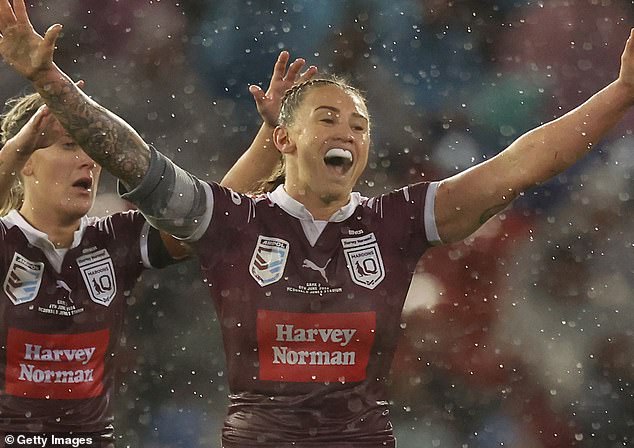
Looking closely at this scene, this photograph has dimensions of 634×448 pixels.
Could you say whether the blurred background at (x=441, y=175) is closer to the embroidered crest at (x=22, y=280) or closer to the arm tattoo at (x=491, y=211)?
the embroidered crest at (x=22, y=280)

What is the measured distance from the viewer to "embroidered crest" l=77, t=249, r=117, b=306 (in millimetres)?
3600

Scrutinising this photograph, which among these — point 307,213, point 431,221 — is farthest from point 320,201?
point 431,221

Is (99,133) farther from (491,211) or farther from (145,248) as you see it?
(491,211)

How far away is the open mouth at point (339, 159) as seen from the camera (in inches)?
129

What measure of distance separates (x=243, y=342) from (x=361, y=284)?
1.19 ft

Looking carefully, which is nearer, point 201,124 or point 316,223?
point 316,223

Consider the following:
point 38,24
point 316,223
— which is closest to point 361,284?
point 316,223

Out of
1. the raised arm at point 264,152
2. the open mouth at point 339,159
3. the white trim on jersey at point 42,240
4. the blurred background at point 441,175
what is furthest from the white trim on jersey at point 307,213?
the blurred background at point 441,175

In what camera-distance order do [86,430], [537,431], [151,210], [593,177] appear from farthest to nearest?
[593,177]
[537,431]
[86,430]
[151,210]

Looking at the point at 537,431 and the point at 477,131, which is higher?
the point at 477,131

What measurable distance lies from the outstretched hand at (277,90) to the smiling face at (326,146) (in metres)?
0.28

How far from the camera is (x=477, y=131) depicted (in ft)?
20.3

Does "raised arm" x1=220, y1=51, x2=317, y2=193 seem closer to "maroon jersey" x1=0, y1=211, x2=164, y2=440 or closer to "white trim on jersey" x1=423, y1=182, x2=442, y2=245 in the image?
"maroon jersey" x1=0, y1=211, x2=164, y2=440

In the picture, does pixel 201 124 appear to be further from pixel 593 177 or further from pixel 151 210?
pixel 151 210
